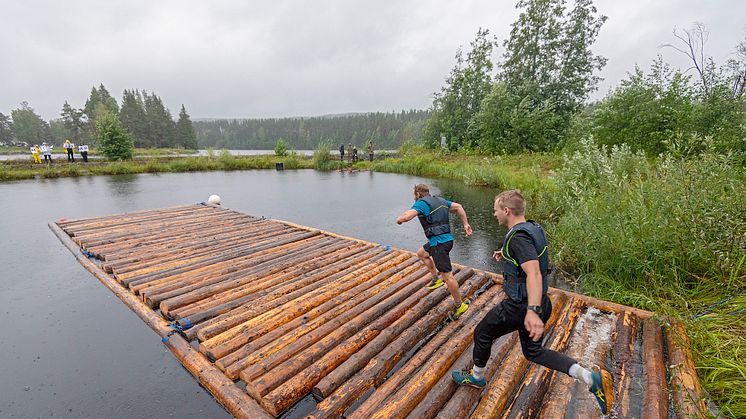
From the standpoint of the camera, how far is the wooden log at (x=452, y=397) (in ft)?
7.43

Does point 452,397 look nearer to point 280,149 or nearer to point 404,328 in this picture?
point 404,328

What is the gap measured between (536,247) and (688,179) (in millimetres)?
3538

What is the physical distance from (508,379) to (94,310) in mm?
4981

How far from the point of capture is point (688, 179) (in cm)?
400

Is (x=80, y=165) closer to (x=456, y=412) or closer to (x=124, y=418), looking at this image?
(x=124, y=418)

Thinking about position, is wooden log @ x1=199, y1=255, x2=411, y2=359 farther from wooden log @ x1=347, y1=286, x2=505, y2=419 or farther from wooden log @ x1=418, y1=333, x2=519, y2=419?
wooden log @ x1=418, y1=333, x2=519, y2=419

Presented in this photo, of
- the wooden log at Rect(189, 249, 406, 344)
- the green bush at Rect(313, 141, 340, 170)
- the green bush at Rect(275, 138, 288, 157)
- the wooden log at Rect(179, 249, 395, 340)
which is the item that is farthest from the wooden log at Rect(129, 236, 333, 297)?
the green bush at Rect(275, 138, 288, 157)

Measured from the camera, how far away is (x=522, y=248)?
205 cm

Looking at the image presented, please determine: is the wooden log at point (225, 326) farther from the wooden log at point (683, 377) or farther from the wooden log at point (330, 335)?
the wooden log at point (683, 377)

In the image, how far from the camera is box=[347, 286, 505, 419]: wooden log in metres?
2.29

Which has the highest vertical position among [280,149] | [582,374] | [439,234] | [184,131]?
[184,131]

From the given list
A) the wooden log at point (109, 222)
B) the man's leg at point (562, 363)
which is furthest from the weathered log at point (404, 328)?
the wooden log at point (109, 222)

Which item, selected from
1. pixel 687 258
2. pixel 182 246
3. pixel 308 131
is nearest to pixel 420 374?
pixel 687 258

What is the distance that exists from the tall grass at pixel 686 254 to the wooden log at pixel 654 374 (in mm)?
246
